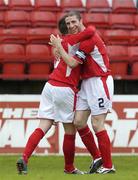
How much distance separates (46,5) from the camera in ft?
47.7

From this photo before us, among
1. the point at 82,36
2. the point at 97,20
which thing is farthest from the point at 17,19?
the point at 82,36

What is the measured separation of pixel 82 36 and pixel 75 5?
7.03 m

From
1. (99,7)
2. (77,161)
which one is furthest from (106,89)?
(99,7)

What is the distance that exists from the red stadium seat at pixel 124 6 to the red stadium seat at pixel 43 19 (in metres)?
1.26

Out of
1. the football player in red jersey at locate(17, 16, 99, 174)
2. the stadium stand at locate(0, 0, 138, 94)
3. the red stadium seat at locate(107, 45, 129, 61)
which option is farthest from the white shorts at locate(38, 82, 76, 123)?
the red stadium seat at locate(107, 45, 129, 61)

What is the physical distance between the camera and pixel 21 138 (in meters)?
10.6

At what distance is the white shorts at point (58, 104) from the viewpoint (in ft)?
25.5

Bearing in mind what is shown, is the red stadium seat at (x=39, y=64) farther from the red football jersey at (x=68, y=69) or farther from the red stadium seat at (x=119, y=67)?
the red football jersey at (x=68, y=69)

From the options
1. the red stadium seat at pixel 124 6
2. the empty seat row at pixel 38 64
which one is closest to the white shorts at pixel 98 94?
the empty seat row at pixel 38 64

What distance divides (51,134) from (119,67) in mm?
1834

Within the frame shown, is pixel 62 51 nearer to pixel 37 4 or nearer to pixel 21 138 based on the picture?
pixel 21 138

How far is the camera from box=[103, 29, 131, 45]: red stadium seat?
1291 centimetres

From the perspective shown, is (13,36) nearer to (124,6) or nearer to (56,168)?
(124,6)

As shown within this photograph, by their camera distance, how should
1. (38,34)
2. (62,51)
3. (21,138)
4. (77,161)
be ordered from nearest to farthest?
(62,51) < (77,161) < (21,138) < (38,34)
